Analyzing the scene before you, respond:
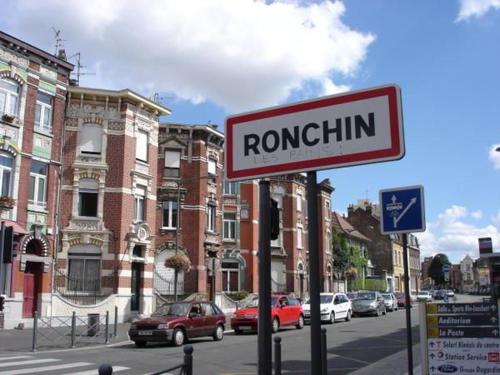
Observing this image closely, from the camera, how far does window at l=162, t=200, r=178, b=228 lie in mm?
37156

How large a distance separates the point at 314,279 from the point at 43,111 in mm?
26034

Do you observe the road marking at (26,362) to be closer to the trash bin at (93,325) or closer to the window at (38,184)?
the trash bin at (93,325)

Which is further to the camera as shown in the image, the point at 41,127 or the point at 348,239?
the point at 348,239

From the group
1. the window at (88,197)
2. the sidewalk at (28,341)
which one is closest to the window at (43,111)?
the window at (88,197)

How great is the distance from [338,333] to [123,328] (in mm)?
9396

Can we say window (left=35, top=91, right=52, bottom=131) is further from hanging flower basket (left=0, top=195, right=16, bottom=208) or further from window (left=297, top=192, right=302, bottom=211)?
window (left=297, top=192, right=302, bottom=211)

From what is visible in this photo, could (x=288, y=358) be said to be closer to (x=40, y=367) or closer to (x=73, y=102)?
(x=40, y=367)

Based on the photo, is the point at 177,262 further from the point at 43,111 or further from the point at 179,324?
the point at 179,324

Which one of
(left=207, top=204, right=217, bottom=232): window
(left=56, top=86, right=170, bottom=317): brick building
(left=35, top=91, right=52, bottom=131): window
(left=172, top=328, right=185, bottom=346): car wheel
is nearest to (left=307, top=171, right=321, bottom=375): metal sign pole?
(left=172, top=328, right=185, bottom=346): car wheel

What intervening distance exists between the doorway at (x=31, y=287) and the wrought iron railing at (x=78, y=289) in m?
1.83

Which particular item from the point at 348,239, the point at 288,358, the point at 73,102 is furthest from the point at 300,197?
the point at 288,358

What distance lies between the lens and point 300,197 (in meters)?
52.0

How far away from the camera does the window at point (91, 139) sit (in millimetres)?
30594

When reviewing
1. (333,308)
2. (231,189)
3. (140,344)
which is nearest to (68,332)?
(140,344)
